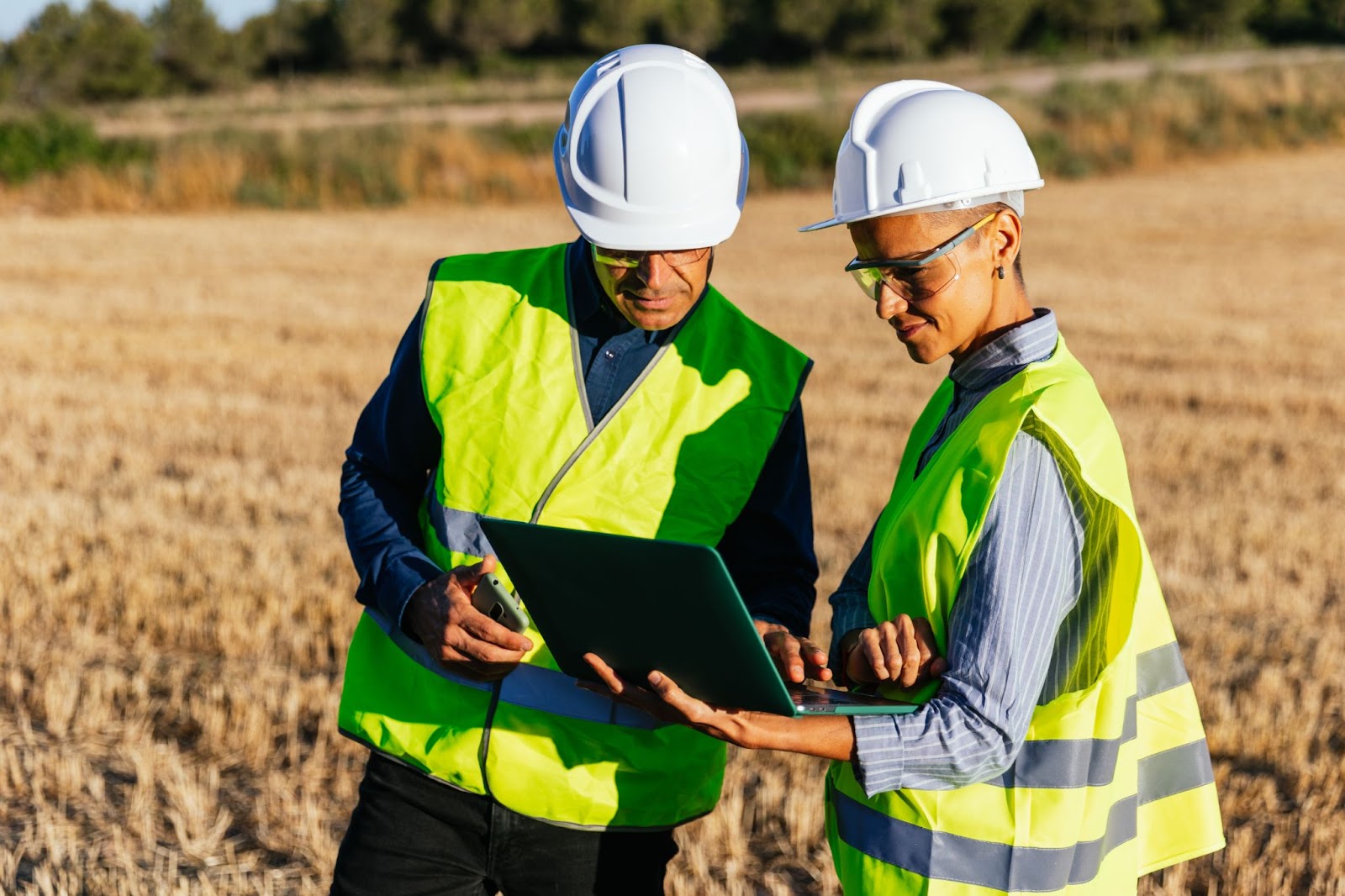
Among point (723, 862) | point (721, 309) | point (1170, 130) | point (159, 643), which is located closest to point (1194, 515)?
point (723, 862)

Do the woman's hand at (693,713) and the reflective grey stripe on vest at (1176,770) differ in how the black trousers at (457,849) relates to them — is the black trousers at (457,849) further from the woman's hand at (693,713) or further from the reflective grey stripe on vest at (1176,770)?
the reflective grey stripe on vest at (1176,770)

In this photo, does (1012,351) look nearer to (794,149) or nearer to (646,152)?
(646,152)

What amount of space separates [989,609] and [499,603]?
78 centimetres

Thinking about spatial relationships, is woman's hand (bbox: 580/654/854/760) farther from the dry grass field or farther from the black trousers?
the dry grass field

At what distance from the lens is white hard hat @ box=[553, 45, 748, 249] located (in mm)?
2496

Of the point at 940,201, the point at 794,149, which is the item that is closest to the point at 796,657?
the point at 940,201

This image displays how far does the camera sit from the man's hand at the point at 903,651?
2025 millimetres

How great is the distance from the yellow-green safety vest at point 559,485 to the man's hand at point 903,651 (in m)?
0.60

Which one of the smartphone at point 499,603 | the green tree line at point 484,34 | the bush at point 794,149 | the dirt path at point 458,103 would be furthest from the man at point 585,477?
the green tree line at point 484,34

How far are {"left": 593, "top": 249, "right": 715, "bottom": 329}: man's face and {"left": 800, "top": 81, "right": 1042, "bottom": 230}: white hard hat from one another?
0.37 meters

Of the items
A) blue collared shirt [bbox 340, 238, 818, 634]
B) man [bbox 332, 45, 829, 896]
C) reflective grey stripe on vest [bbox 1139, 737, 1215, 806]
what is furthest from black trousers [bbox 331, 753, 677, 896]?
reflective grey stripe on vest [bbox 1139, 737, 1215, 806]

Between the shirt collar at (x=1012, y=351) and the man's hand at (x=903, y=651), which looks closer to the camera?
the man's hand at (x=903, y=651)

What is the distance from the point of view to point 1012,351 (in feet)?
7.13

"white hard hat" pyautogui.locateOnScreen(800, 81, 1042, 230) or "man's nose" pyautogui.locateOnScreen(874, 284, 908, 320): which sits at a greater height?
"white hard hat" pyautogui.locateOnScreen(800, 81, 1042, 230)
